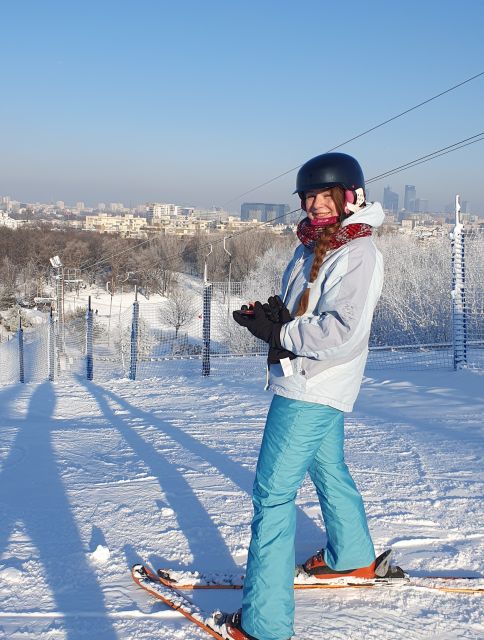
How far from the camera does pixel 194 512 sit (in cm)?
354

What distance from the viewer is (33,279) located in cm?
5897

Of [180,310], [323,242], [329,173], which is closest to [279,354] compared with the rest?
[323,242]

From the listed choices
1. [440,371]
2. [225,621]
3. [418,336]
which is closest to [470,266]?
[418,336]

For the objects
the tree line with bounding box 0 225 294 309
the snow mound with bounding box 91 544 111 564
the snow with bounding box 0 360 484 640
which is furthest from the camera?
the tree line with bounding box 0 225 294 309

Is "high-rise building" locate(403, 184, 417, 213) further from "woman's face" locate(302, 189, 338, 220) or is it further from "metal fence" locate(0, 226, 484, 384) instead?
"woman's face" locate(302, 189, 338, 220)

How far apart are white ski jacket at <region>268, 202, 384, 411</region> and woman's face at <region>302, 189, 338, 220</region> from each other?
3.6 inches

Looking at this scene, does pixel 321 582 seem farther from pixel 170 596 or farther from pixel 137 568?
pixel 137 568

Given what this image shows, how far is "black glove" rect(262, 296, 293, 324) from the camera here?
230 centimetres

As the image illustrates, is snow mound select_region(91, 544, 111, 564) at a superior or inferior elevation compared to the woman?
inferior

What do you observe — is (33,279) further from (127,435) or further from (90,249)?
(127,435)

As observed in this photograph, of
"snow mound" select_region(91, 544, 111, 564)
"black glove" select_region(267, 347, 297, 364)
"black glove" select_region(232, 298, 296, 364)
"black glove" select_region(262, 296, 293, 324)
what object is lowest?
"snow mound" select_region(91, 544, 111, 564)

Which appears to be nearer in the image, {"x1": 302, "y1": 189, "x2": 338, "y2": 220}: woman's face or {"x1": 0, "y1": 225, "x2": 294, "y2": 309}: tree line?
{"x1": 302, "y1": 189, "x2": 338, "y2": 220}: woman's face

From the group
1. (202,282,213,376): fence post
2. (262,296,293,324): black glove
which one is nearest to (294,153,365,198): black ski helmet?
(262,296,293,324): black glove

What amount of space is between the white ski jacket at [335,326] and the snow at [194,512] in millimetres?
901
